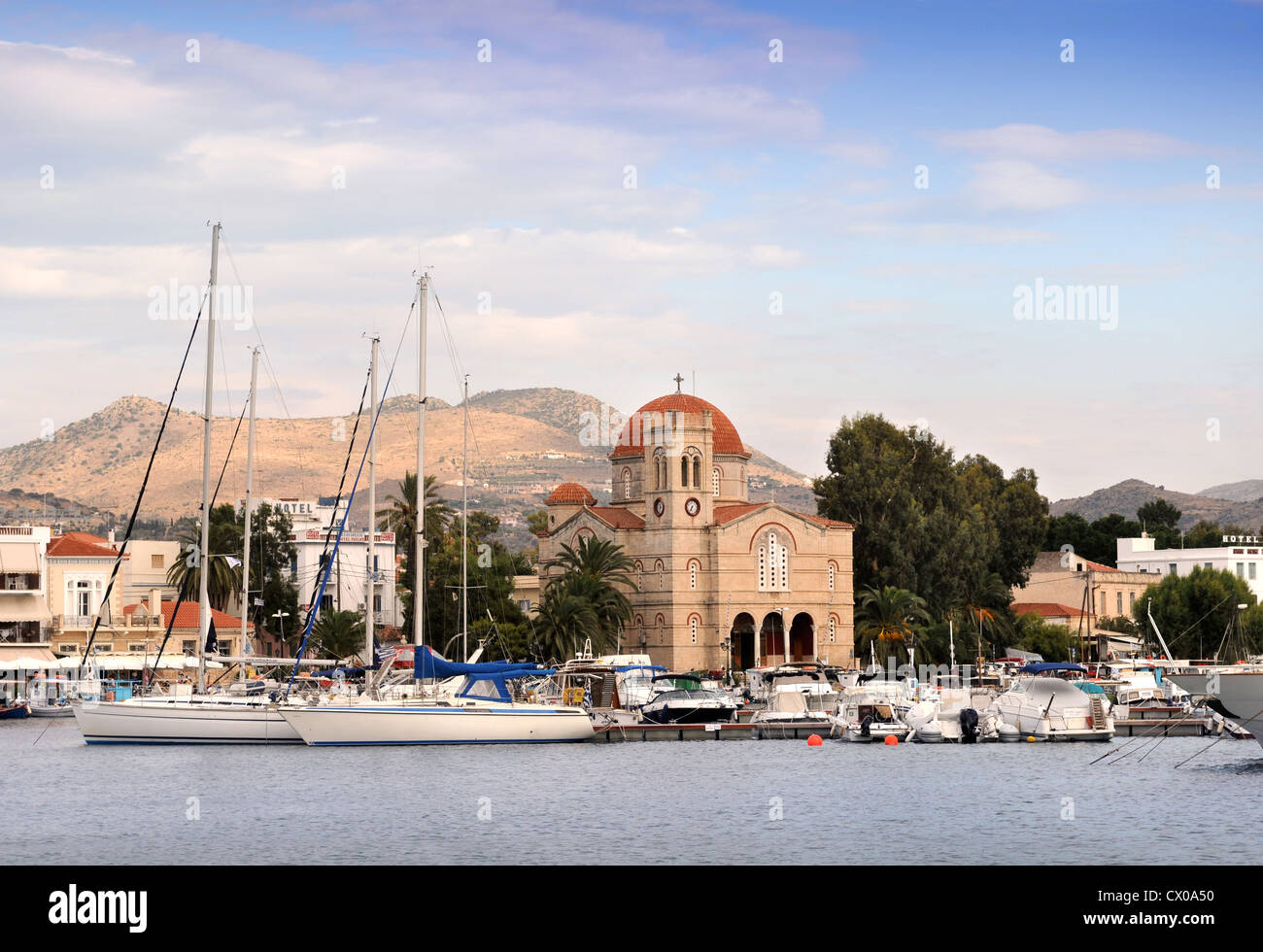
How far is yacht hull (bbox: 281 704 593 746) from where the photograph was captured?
4894 centimetres

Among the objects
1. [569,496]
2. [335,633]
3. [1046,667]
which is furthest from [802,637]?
[1046,667]

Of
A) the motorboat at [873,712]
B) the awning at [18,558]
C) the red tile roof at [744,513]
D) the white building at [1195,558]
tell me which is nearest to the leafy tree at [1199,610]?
the white building at [1195,558]

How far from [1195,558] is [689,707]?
8316 centimetres

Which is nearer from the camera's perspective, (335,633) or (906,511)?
(335,633)

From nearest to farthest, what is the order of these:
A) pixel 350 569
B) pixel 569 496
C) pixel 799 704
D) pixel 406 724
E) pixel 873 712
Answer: pixel 406 724
pixel 873 712
pixel 799 704
pixel 569 496
pixel 350 569

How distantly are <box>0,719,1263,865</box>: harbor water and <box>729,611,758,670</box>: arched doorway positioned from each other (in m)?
44.6

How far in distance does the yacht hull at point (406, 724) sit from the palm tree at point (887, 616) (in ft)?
166

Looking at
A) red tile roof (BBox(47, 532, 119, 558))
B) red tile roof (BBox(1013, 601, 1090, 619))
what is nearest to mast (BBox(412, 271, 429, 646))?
red tile roof (BBox(47, 532, 119, 558))

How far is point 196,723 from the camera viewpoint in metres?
51.5

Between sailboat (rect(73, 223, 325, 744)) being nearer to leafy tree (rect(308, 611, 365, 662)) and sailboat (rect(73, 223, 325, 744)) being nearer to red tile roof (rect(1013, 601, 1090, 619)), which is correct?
leafy tree (rect(308, 611, 365, 662))

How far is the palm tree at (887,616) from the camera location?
9775 centimetres

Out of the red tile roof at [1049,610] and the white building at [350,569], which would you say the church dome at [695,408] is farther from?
the red tile roof at [1049,610]

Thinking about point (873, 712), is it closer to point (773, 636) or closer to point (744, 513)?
point (744, 513)
